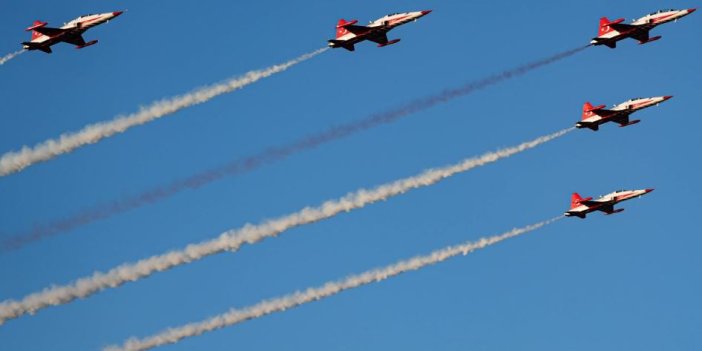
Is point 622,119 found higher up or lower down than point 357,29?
lower down

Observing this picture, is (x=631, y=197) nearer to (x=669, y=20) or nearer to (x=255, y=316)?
(x=669, y=20)

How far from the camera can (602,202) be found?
103625 millimetres

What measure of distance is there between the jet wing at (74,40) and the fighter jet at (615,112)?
37.9 m

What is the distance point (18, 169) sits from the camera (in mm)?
86312

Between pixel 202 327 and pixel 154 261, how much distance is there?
18.2 ft

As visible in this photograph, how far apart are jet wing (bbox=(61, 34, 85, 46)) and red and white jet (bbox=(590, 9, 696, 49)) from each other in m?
38.2

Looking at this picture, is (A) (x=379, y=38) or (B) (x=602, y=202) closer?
(A) (x=379, y=38)

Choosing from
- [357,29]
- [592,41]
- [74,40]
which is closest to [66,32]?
[74,40]

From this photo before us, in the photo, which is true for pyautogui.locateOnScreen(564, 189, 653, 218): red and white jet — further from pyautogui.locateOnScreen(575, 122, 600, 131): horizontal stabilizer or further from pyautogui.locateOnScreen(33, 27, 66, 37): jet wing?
pyautogui.locateOnScreen(33, 27, 66, 37): jet wing

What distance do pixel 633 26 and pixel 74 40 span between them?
41612mm

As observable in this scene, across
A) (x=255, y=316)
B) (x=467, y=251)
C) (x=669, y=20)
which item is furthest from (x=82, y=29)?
(x=669, y=20)

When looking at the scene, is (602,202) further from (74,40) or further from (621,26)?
(74,40)

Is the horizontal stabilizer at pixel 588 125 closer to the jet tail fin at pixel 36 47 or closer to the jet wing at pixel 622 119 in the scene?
the jet wing at pixel 622 119

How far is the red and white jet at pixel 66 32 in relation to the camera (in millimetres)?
89188
